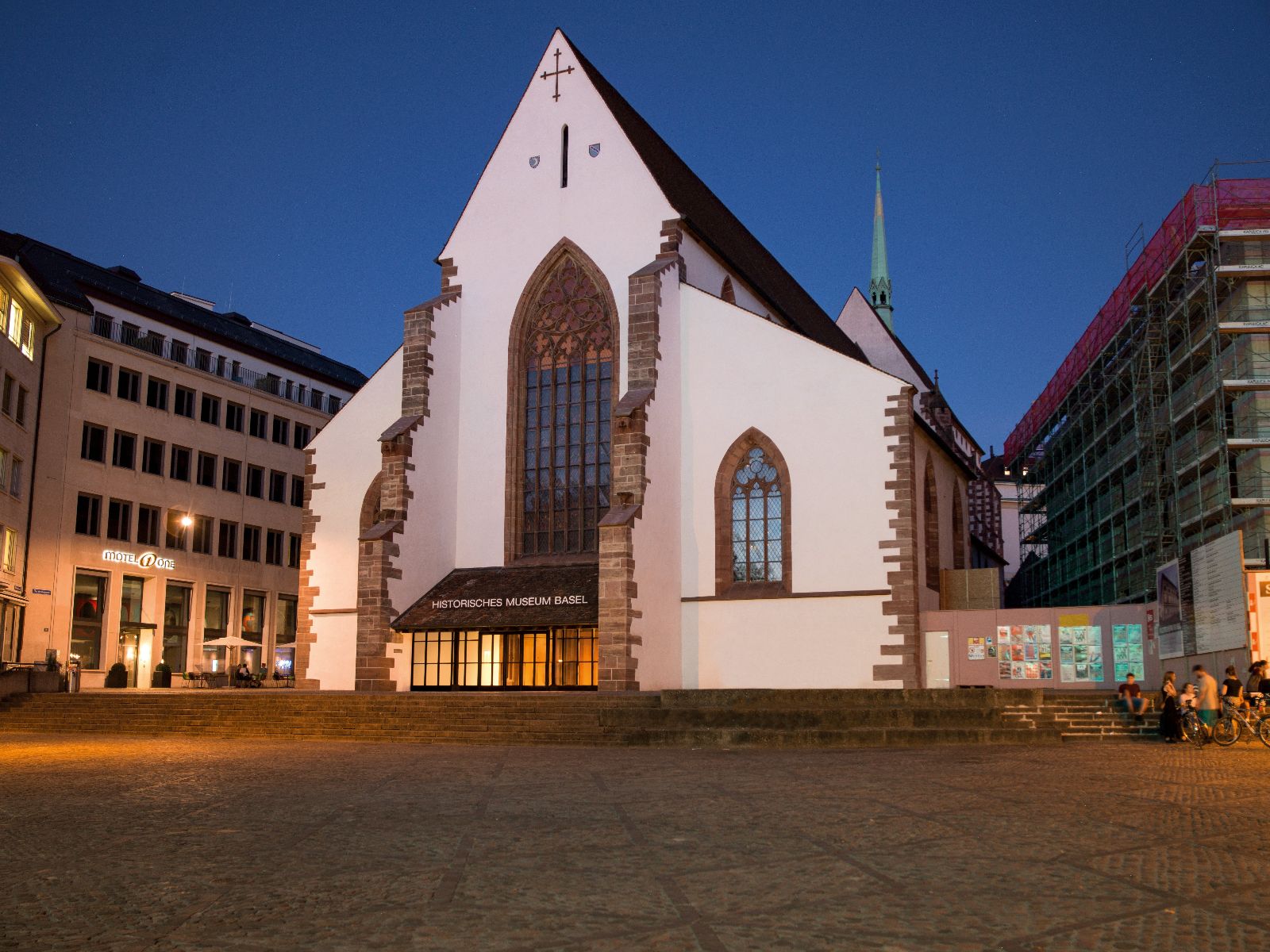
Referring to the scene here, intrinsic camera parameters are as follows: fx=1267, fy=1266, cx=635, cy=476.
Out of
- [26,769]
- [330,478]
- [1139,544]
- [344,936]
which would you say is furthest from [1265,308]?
[344,936]

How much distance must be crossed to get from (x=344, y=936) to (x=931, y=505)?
92.4 ft

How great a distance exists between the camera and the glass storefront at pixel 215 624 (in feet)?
160

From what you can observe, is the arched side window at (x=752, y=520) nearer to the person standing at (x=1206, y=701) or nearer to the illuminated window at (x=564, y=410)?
the illuminated window at (x=564, y=410)

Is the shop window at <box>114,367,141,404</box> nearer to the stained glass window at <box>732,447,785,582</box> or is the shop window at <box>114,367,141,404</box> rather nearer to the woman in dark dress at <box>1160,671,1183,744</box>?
the stained glass window at <box>732,447,785,582</box>

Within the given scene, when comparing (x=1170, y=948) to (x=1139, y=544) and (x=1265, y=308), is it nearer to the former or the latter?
(x=1265, y=308)

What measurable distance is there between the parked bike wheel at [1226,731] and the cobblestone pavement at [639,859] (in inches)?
216

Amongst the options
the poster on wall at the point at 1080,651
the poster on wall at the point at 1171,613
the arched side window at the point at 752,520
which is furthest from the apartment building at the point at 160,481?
the poster on wall at the point at 1171,613

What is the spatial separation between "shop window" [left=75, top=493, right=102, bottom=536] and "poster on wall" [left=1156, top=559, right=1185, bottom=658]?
34.5 m

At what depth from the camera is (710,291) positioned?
32.5 m

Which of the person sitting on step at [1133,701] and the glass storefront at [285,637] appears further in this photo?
the glass storefront at [285,637]

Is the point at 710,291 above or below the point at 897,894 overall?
above

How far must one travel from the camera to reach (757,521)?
94.5 feet

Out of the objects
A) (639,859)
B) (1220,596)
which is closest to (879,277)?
(1220,596)

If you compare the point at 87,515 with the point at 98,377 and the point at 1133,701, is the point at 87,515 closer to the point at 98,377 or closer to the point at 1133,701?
the point at 98,377
